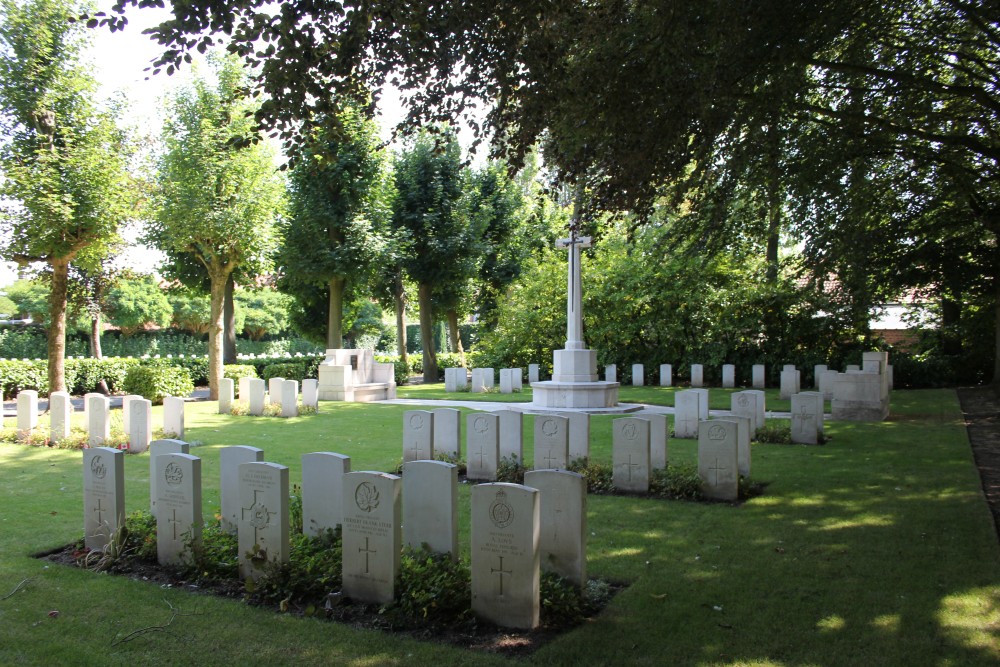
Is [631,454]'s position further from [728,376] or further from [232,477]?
[728,376]

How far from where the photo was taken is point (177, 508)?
18.0ft

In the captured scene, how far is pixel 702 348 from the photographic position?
2453 cm

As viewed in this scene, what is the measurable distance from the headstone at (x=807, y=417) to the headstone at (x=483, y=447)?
17.3 ft

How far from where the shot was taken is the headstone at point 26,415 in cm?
1199

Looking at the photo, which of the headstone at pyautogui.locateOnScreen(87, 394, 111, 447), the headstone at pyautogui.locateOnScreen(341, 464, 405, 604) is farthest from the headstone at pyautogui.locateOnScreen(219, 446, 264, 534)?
the headstone at pyautogui.locateOnScreen(87, 394, 111, 447)

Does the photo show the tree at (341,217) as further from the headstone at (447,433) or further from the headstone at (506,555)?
the headstone at (506,555)

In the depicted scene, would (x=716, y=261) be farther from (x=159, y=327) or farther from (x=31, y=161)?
(x=159, y=327)

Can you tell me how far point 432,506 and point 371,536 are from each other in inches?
20.2

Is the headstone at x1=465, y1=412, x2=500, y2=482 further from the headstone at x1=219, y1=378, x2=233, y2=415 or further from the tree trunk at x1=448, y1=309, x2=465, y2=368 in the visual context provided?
the tree trunk at x1=448, y1=309, x2=465, y2=368

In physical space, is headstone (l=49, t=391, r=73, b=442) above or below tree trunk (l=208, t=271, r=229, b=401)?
below

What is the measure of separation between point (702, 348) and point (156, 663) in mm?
22636

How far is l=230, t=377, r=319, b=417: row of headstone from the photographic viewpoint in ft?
51.4

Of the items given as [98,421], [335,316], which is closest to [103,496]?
[98,421]

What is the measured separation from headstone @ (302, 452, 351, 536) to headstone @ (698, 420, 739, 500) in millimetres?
4148
